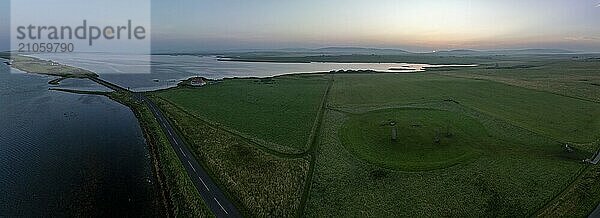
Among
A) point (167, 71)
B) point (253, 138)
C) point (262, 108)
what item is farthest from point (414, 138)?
point (167, 71)

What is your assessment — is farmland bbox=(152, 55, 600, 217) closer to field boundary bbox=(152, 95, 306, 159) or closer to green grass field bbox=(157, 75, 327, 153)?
field boundary bbox=(152, 95, 306, 159)

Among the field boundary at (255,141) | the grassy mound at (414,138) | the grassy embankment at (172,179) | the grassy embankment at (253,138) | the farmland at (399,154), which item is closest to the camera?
the grassy embankment at (172,179)

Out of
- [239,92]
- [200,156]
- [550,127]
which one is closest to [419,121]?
[550,127]

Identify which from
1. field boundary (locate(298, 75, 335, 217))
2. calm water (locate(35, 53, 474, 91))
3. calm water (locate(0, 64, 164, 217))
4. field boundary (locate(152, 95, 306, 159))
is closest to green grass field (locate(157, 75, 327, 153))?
field boundary (locate(152, 95, 306, 159))

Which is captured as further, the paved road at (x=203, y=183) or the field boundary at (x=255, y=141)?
the field boundary at (x=255, y=141)

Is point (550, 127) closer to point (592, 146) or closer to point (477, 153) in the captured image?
point (592, 146)

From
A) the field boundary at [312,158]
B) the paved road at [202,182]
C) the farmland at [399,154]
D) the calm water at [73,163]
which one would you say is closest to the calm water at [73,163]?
the calm water at [73,163]

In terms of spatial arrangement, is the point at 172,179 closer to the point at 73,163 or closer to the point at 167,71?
the point at 73,163

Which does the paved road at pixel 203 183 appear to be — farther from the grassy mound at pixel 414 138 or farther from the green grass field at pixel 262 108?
the grassy mound at pixel 414 138
